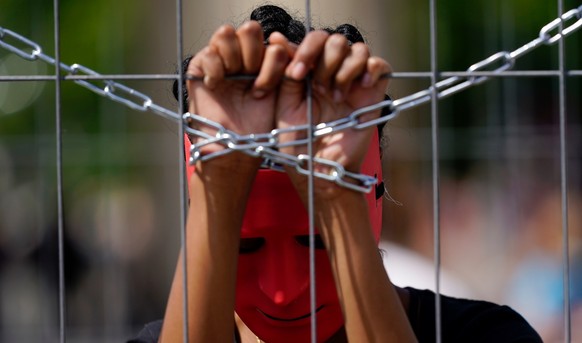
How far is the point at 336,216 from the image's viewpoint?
966mm

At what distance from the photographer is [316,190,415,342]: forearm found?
0.97 m

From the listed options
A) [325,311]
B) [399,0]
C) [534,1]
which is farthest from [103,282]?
[325,311]

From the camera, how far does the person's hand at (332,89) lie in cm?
91

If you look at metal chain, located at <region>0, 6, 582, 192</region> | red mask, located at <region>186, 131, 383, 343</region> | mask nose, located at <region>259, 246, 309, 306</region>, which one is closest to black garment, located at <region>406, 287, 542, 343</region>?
red mask, located at <region>186, 131, 383, 343</region>

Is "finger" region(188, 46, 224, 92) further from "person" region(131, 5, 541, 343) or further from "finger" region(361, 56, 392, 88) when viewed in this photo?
"finger" region(361, 56, 392, 88)

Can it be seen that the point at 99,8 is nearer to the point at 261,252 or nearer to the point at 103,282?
the point at 103,282

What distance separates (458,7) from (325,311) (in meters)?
2.98

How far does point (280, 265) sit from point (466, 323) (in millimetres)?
396

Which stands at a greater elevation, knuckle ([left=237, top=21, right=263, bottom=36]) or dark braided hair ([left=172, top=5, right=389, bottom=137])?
dark braided hair ([left=172, top=5, right=389, bottom=137])

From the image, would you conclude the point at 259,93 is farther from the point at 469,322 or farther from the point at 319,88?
the point at 469,322

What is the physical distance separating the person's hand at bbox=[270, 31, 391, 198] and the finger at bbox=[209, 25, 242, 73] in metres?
0.04

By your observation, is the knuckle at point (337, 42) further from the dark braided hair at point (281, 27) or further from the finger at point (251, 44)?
the dark braided hair at point (281, 27)

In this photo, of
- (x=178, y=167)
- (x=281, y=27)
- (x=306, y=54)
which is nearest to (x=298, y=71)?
(x=306, y=54)

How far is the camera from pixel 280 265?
1.21 meters
